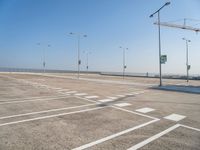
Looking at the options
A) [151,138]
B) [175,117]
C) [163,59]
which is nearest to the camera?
[151,138]

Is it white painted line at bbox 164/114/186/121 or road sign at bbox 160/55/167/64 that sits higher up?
road sign at bbox 160/55/167/64

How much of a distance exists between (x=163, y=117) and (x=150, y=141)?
282 centimetres

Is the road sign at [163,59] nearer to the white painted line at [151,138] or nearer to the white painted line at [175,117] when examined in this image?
the white painted line at [175,117]

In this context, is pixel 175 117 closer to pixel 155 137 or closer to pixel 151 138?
pixel 155 137

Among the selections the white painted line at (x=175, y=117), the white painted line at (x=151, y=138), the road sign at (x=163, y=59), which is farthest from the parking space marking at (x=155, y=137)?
the road sign at (x=163, y=59)

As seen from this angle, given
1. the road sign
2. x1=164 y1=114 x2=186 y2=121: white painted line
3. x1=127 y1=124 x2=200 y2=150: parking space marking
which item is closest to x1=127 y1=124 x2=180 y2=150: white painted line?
x1=127 y1=124 x2=200 y2=150: parking space marking

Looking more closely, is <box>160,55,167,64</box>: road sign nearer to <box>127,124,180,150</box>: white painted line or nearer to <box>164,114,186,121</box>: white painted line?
Answer: <box>164,114,186,121</box>: white painted line

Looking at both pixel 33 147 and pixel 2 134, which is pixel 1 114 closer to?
pixel 2 134

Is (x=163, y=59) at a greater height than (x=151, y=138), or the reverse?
(x=163, y=59)

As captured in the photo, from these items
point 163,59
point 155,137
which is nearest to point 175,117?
point 155,137

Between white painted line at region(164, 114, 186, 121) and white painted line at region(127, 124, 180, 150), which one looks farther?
white painted line at region(164, 114, 186, 121)

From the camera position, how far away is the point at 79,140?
443 cm

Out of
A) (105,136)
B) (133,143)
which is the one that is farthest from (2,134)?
(133,143)

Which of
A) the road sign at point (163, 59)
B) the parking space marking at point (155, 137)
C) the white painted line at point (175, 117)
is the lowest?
the white painted line at point (175, 117)
